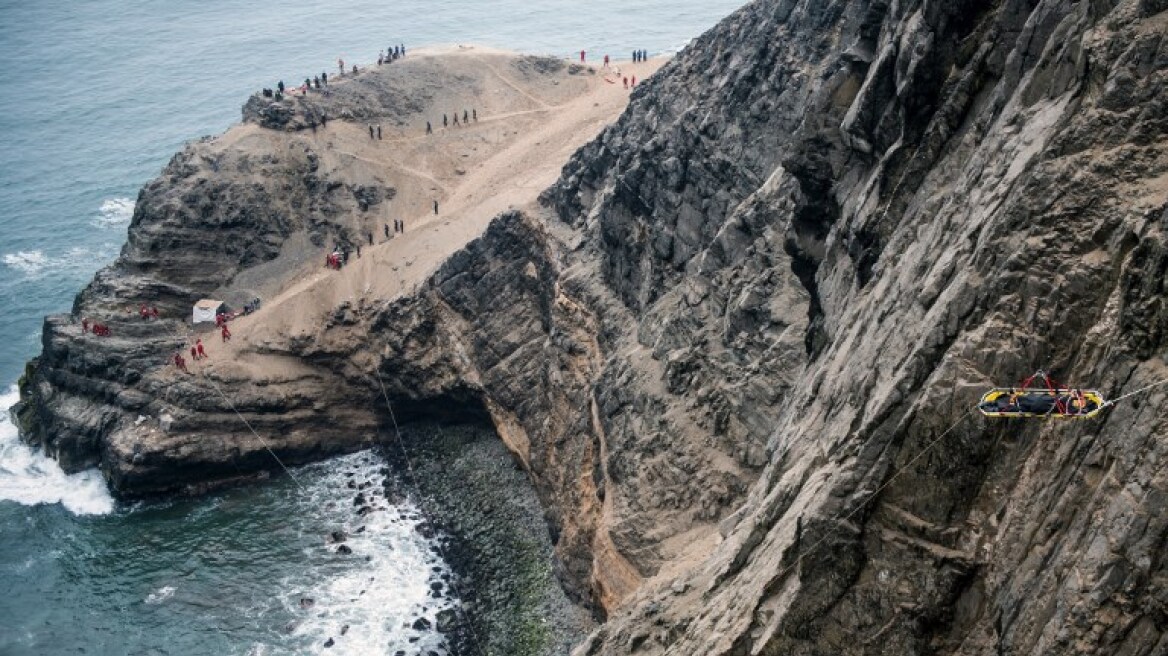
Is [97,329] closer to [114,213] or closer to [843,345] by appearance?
[114,213]

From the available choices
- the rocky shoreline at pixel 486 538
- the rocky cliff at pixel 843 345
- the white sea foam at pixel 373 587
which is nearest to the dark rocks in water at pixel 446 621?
the rocky shoreline at pixel 486 538

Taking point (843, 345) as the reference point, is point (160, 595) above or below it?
below

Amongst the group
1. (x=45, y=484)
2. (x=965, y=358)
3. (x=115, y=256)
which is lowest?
(x=45, y=484)

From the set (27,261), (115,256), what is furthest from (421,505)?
(27,261)

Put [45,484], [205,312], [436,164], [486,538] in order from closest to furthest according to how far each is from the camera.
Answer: [486,538] → [45,484] → [205,312] → [436,164]

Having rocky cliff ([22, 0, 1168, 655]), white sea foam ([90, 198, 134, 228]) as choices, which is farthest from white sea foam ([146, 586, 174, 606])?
white sea foam ([90, 198, 134, 228])

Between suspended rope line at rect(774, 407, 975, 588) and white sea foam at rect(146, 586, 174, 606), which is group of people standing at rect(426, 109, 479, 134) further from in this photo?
suspended rope line at rect(774, 407, 975, 588)
